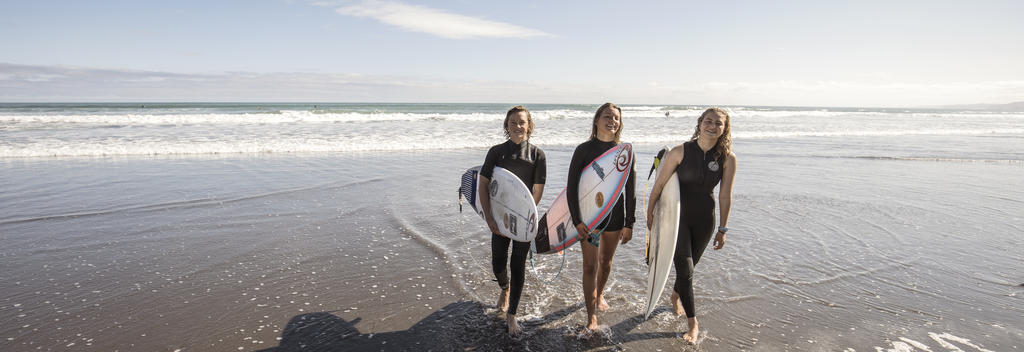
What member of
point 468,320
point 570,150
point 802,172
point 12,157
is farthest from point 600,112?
point 12,157

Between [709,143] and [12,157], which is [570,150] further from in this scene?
[12,157]

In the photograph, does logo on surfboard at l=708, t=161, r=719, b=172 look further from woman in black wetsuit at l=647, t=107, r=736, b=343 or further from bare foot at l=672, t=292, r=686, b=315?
bare foot at l=672, t=292, r=686, b=315

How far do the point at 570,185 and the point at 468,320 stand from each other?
52.9 inches

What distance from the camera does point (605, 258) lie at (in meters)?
3.68

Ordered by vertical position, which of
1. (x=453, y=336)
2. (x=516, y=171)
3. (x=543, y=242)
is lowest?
(x=453, y=336)

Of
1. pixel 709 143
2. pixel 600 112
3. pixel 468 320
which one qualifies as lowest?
pixel 468 320

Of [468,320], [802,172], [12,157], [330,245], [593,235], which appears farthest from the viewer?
[12,157]

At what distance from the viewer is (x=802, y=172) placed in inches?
437

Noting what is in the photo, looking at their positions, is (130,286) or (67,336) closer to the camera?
(67,336)

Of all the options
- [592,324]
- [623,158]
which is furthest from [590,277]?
[623,158]

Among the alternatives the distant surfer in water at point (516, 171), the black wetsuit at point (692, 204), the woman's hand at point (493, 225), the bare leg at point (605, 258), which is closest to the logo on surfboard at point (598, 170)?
the distant surfer in water at point (516, 171)

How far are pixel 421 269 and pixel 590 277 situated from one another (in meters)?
2.01

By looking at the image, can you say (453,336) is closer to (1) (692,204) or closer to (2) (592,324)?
(2) (592,324)

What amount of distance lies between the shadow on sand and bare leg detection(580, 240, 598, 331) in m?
0.14
